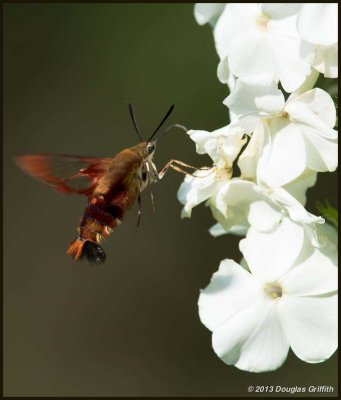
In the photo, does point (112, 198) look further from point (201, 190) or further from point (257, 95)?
point (257, 95)

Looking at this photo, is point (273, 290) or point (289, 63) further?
point (273, 290)

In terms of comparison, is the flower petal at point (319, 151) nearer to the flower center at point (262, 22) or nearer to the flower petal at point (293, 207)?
the flower petal at point (293, 207)

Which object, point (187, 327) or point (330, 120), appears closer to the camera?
point (330, 120)

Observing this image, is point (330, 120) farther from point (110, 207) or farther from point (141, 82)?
point (141, 82)

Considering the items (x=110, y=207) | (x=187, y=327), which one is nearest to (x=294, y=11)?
(x=110, y=207)

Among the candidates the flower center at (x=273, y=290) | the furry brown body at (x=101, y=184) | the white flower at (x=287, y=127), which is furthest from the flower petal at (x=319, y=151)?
the furry brown body at (x=101, y=184)

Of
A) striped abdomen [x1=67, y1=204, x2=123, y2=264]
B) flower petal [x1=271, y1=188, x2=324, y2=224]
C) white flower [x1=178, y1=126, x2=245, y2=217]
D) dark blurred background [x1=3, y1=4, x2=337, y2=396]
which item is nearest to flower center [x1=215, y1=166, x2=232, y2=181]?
white flower [x1=178, y1=126, x2=245, y2=217]

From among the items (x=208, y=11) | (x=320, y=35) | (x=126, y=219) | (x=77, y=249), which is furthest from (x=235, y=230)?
(x=126, y=219)
